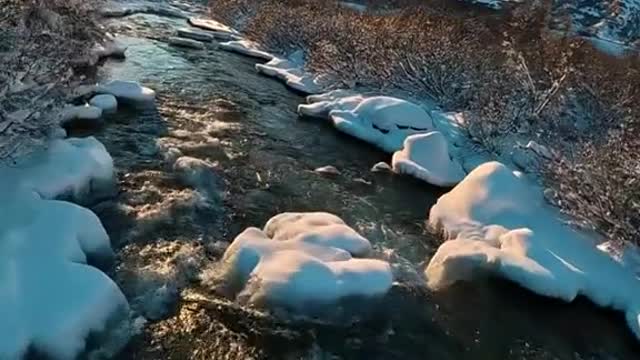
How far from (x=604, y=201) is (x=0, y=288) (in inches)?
399

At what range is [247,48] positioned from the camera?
2620cm

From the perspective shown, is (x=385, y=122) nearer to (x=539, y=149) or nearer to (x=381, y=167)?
(x=381, y=167)

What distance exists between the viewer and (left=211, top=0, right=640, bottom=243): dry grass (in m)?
12.5

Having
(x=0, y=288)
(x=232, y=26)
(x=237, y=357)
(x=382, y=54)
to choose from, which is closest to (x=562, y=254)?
(x=237, y=357)

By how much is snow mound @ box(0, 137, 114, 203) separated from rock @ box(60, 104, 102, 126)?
9.53 ft

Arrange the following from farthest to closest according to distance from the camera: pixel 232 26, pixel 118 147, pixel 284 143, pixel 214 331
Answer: pixel 232 26
pixel 284 143
pixel 118 147
pixel 214 331

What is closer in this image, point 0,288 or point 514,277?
point 0,288

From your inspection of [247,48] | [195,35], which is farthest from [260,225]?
[195,35]

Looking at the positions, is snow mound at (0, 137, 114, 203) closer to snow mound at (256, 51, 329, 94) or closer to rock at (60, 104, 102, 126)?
rock at (60, 104, 102, 126)

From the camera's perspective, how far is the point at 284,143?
16641 millimetres

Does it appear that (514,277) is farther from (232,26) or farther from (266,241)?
(232,26)

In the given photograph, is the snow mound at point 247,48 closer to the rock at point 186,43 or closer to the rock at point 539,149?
the rock at point 186,43

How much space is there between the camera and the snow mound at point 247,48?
25656 millimetres

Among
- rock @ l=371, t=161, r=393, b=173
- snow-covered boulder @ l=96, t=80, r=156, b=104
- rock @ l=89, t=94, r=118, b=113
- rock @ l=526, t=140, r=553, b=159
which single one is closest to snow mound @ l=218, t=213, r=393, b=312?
rock @ l=371, t=161, r=393, b=173
